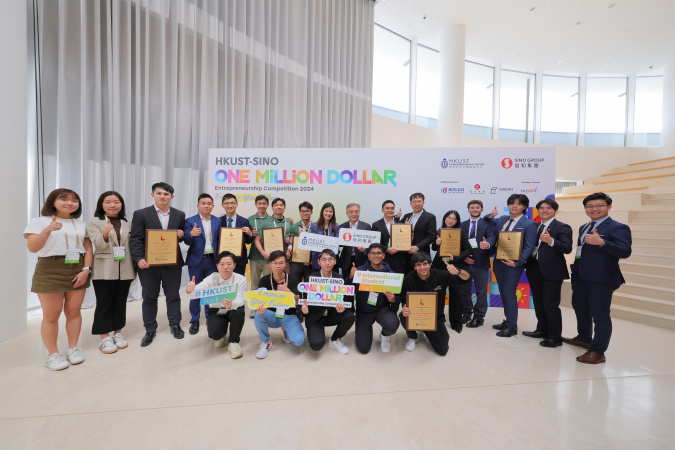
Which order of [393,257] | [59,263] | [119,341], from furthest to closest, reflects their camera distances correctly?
1. [393,257]
2. [119,341]
3. [59,263]

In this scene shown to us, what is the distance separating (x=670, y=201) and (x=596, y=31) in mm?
5223

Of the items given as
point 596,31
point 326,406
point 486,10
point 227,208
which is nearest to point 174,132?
point 227,208

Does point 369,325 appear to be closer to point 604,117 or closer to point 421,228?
point 421,228

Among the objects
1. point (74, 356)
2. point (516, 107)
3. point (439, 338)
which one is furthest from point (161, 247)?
point (516, 107)

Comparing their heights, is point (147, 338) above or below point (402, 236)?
below

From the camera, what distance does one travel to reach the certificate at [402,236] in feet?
10.7

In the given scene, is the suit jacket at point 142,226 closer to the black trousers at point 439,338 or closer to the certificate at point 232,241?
the certificate at point 232,241

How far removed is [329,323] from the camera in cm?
279

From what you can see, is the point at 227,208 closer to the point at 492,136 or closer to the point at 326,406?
the point at 326,406

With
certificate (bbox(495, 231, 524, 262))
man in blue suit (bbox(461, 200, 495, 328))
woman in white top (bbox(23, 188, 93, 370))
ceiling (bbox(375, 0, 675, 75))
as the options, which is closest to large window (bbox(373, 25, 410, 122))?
ceiling (bbox(375, 0, 675, 75))

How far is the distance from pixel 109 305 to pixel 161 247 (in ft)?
2.23

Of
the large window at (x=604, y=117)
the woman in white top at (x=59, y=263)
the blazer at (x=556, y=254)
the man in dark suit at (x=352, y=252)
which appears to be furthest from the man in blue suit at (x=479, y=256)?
the large window at (x=604, y=117)

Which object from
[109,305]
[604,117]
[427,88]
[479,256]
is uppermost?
[427,88]

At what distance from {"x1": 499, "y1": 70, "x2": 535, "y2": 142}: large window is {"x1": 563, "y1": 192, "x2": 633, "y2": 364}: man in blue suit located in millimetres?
8004
